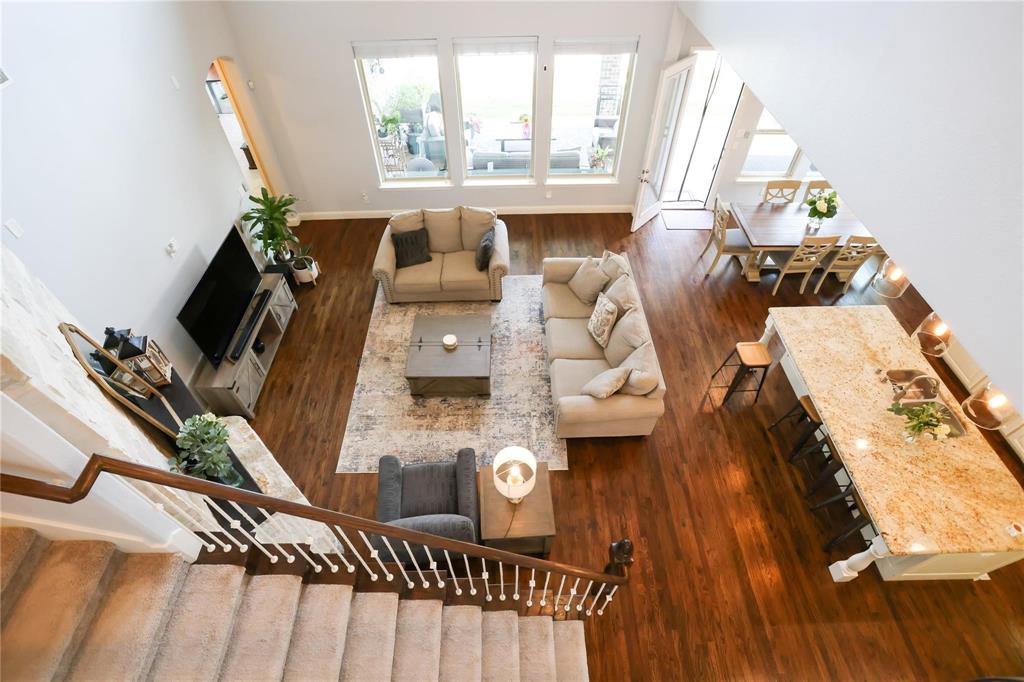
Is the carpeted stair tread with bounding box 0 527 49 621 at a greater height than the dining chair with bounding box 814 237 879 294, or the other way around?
the dining chair with bounding box 814 237 879 294

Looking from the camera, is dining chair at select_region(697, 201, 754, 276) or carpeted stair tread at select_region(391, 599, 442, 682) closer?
carpeted stair tread at select_region(391, 599, 442, 682)

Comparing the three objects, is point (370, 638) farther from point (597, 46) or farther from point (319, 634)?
point (597, 46)

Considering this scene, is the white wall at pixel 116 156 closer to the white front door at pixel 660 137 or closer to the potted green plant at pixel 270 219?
the potted green plant at pixel 270 219

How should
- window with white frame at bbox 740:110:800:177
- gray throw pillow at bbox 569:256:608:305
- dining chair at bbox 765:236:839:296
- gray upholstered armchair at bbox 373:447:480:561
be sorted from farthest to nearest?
window with white frame at bbox 740:110:800:177 < dining chair at bbox 765:236:839:296 < gray throw pillow at bbox 569:256:608:305 < gray upholstered armchair at bbox 373:447:480:561

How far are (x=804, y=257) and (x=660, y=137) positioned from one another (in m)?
2.32

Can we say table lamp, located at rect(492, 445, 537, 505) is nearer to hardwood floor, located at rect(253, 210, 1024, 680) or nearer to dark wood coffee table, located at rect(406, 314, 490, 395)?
hardwood floor, located at rect(253, 210, 1024, 680)

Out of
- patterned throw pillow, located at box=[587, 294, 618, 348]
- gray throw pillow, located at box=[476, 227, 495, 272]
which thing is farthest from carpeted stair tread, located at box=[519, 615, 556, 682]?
gray throw pillow, located at box=[476, 227, 495, 272]

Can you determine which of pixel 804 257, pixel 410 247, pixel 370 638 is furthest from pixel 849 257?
pixel 370 638

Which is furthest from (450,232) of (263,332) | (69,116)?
(69,116)

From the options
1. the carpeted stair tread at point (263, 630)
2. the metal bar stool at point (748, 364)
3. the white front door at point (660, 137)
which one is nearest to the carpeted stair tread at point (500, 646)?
the carpeted stair tread at point (263, 630)

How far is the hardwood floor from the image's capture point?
133 inches

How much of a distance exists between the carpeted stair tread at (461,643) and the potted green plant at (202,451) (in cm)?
182

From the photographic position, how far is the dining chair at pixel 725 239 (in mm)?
5883

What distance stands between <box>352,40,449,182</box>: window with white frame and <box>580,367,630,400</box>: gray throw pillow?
4179 mm
